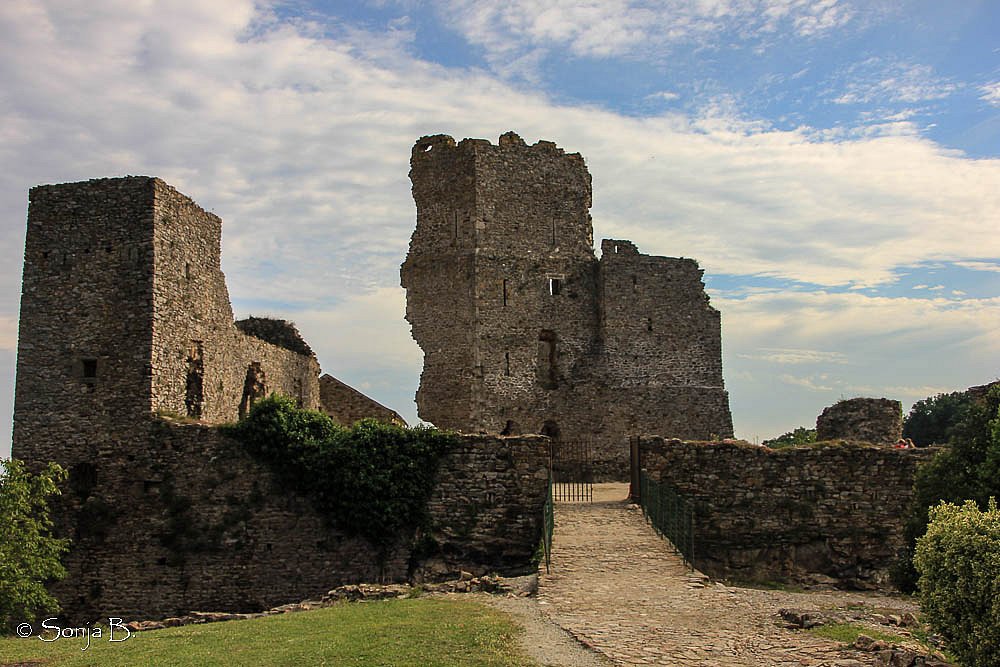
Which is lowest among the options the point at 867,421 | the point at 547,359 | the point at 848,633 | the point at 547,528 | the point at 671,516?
the point at 848,633

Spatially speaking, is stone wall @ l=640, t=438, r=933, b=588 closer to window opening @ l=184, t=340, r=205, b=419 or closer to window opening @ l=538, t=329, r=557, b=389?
window opening @ l=184, t=340, r=205, b=419

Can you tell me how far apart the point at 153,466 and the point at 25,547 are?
10.4 feet

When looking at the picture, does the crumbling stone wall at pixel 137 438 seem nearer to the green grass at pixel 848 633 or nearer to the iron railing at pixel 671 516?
the iron railing at pixel 671 516

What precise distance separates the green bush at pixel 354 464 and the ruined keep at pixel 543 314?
1087 centimetres

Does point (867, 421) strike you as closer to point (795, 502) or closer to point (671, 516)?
point (795, 502)

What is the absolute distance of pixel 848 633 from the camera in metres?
12.2

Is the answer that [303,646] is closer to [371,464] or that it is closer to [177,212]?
[371,464]

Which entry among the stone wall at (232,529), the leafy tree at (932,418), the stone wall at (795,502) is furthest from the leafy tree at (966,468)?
the leafy tree at (932,418)

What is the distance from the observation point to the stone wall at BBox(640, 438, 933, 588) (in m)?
21.0

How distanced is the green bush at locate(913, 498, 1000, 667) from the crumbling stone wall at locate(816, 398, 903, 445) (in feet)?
50.0

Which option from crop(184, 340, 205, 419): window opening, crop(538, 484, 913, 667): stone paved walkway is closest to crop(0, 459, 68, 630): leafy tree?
crop(184, 340, 205, 419): window opening

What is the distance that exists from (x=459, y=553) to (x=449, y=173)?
16.6 metres

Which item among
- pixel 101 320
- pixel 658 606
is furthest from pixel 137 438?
pixel 658 606

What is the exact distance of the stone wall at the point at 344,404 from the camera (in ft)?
104
